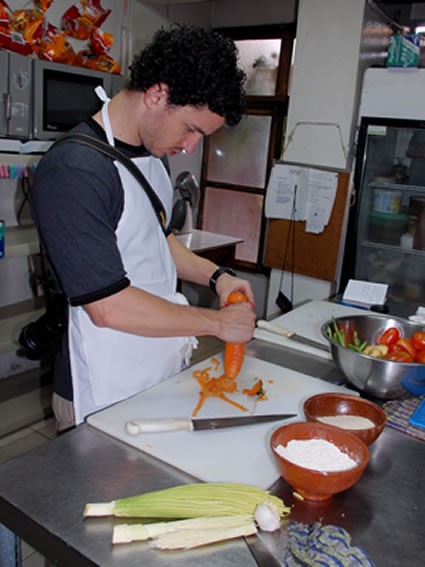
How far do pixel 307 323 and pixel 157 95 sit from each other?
1.10 metres

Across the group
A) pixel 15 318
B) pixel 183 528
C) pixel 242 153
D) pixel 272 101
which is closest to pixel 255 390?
pixel 183 528

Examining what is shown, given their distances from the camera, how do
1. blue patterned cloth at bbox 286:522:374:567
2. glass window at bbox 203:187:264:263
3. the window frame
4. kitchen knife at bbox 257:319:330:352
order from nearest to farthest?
blue patterned cloth at bbox 286:522:374:567
kitchen knife at bbox 257:319:330:352
the window frame
glass window at bbox 203:187:264:263

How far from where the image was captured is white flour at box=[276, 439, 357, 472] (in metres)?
0.93

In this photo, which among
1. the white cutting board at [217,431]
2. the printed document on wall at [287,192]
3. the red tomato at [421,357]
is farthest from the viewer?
the printed document on wall at [287,192]

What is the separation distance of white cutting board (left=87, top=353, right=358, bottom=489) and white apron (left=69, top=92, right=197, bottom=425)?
0.32 feet

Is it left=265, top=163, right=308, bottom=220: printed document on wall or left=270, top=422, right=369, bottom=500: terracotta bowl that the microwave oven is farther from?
left=270, top=422, right=369, bottom=500: terracotta bowl

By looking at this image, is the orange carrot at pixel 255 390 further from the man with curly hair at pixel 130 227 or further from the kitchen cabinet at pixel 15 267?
the kitchen cabinet at pixel 15 267

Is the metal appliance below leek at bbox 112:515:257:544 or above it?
above

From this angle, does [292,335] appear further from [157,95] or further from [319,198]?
[319,198]

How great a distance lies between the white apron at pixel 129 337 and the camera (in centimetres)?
127

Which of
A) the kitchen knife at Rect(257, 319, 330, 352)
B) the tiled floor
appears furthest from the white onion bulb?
the tiled floor

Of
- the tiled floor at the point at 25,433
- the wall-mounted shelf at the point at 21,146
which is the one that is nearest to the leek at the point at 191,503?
the tiled floor at the point at 25,433

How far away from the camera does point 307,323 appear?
6.48ft

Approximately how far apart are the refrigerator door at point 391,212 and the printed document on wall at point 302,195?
20 centimetres
